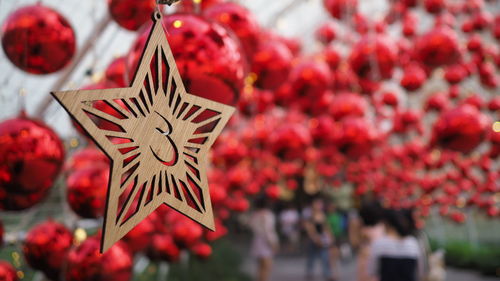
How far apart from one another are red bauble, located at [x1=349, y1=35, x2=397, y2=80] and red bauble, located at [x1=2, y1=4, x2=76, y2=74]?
149 centimetres

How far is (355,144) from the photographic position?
2277 mm

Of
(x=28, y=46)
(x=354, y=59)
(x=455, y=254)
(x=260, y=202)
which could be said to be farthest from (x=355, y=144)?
(x=455, y=254)

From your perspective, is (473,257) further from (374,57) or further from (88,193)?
(88,193)

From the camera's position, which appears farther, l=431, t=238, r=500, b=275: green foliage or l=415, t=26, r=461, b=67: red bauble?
l=431, t=238, r=500, b=275: green foliage

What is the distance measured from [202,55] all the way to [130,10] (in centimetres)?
50

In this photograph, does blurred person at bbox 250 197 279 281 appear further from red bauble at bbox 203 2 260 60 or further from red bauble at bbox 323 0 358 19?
red bauble at bbox 203 2 260 60

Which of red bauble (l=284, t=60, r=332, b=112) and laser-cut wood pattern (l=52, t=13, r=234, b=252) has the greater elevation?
red bauble (l=284, t=60, r=332, b=112)

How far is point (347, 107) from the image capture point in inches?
98.2

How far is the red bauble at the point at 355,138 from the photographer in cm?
227

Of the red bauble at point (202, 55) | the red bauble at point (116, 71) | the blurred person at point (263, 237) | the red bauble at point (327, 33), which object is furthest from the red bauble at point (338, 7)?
the blurred person at point (263, 237)

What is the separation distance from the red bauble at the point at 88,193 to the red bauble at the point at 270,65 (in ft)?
2.32

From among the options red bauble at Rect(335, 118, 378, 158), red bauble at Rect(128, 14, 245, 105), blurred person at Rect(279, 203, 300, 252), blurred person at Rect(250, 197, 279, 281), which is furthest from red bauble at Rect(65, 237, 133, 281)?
blurred person at Rect(279, 203, 300, 252)

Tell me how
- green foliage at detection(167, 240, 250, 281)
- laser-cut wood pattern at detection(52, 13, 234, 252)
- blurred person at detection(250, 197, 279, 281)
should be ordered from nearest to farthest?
laser-cut wood pattern at detection(52, 13, 234, 252), blurred person at detection(250, 197, 279, 281), green foliage at detection(167, 240, 250, 281)

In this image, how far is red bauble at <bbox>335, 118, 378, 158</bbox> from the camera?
2.27 m
